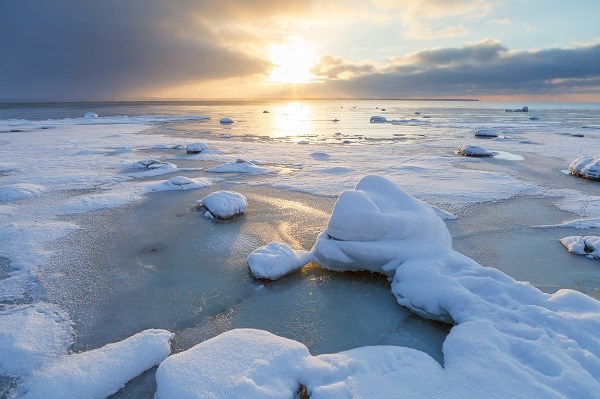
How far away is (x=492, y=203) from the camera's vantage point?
859 centimetres

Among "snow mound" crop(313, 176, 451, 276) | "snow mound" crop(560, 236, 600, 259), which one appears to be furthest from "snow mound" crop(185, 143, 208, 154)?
"snow mound" crop(560, 236, 600, 259)

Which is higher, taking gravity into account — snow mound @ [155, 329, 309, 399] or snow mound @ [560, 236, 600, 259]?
snow mound @ [560, 236, 600, 259]

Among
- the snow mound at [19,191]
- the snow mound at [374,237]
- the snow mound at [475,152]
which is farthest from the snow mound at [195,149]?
the snow mound at [374,237]

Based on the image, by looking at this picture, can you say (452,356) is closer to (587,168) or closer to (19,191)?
(19,191)

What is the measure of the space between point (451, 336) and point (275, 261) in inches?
98.1

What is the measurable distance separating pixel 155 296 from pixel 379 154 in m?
13.4

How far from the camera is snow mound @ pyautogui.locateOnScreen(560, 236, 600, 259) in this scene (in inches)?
228

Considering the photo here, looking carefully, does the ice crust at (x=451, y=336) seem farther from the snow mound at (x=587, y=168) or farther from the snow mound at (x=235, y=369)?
the snow mound at (x=587, y=168)

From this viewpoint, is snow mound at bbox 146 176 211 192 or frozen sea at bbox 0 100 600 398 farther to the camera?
snow mound at bbox 146 176 211 192

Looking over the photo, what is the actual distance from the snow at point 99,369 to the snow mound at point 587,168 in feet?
41.5

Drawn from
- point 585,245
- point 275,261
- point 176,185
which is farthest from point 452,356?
point 176,185

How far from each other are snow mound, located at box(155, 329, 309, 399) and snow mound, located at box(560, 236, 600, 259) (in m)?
5.08

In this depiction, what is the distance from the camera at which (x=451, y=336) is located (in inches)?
149

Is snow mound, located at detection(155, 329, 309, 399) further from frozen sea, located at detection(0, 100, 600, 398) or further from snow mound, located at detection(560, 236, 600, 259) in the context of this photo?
snow mound, located at detection(560, 236, 600, 259)
